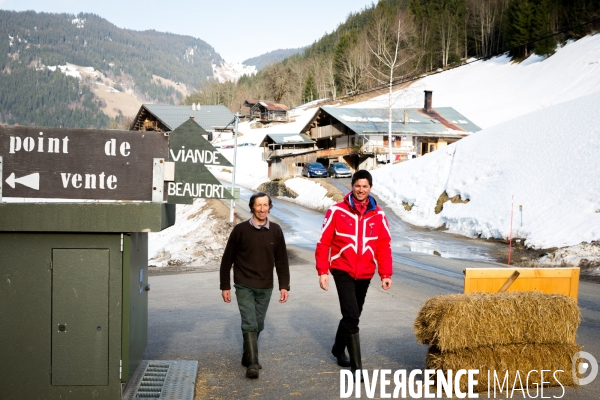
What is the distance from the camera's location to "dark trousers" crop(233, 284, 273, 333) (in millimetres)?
6305

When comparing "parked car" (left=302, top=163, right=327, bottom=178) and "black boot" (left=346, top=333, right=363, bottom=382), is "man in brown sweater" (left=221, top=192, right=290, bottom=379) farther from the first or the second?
"parked car" (left=302, top=163, right=327, bottom=178)

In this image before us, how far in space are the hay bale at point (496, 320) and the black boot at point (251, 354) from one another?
1599 mm

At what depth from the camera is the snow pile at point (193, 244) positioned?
20672mm

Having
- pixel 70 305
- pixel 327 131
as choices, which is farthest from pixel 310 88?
pixel 70 305

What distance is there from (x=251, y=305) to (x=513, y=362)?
8.41ft

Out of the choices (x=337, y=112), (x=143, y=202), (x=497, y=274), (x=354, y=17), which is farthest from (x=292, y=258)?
(x=354, y=17)

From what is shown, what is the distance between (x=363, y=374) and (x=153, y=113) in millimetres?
89224

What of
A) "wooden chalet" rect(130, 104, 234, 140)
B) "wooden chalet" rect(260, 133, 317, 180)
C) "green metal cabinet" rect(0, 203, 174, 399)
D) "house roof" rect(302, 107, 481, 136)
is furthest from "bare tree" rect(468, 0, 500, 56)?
"green metal cabinet" rect(0, 203, 174, 399)

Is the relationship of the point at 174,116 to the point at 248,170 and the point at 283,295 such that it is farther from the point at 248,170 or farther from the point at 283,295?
the point at 283,295

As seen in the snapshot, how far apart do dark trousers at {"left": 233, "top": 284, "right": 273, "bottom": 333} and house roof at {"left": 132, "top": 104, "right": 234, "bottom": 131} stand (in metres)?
82.6

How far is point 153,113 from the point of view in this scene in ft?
300

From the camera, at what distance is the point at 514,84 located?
9719cm

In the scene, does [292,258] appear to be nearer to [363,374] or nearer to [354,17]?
[363,374]

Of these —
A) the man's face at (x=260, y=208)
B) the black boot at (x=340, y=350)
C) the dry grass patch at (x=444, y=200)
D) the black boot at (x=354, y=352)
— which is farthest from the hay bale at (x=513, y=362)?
the dry grass patch at (x=444, y=200)
